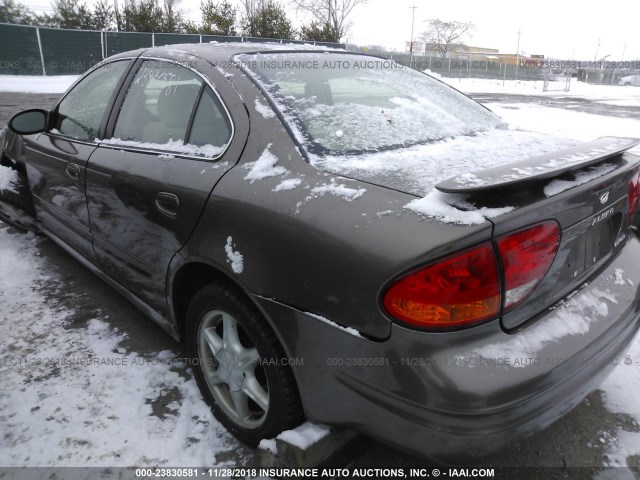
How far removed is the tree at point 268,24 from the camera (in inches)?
1248

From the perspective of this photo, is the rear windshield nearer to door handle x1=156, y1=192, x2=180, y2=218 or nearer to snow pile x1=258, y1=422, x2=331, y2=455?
door handle x1=156, y1=192, x2=180, y2=218

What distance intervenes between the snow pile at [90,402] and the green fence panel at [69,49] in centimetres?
2339

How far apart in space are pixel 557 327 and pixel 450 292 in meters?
0.44

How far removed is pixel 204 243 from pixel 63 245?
6.60ft

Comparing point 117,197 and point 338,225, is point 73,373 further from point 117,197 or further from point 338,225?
point 338,225

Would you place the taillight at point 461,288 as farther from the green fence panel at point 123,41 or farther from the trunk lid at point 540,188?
the green fence panel at point 123,41

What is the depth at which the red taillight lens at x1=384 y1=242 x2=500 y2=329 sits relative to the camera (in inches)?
50.8

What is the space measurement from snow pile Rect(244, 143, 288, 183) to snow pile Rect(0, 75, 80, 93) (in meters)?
17.4

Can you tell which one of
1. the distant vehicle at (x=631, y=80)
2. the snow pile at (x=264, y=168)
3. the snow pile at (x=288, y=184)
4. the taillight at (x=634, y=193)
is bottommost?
the taillight at (x=634, y=193)

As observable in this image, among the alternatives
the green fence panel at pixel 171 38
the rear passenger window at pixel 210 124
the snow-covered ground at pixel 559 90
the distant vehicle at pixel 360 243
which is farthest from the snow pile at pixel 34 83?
the rear passenger window at pixel 210 124

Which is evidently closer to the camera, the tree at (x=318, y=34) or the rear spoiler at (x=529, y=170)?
the rear spoiler at (x=529, y=170)

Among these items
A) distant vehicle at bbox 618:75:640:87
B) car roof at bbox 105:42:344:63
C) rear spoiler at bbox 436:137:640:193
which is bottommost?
rear spoiler at bbox 436:137:640:193

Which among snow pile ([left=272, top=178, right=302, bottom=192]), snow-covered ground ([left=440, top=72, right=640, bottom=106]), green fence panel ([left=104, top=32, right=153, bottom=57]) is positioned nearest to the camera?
snow pile ([left=272, top=178, right=302, bottom=192])

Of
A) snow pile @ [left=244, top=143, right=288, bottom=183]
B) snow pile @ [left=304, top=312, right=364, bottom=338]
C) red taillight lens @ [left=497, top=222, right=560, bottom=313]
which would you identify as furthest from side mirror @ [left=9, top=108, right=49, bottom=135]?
red taillight lens @ [left=497, top=222, right=560, bottom=313]
